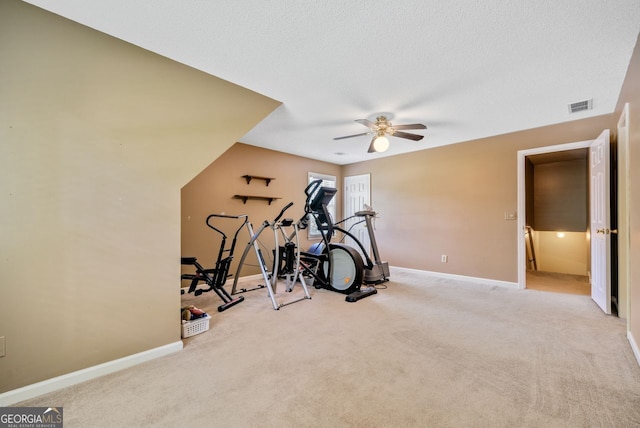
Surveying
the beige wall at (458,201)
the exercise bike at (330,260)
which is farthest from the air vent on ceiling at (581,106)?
the exercise bike at (330,260)

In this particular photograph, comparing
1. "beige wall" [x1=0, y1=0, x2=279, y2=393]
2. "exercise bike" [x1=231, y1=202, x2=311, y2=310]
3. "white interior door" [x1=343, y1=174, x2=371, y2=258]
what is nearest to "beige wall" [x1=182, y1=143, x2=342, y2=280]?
"exercise bike" [x1=231, y1=202, x2=311, y2=310]

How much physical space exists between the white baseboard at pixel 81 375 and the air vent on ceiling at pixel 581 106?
16.0 ft

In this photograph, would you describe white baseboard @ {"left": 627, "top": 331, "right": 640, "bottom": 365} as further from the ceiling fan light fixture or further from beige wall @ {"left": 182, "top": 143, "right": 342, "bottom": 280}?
beige wall @ {"left": 182, "top": 143, "right": 342, "bottom": 280}

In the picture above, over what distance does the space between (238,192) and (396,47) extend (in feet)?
11.2

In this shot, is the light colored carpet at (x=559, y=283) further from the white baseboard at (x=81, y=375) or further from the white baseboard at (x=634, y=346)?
the white baseboard at (x=81, y=375)

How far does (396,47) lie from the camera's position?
6.86ft

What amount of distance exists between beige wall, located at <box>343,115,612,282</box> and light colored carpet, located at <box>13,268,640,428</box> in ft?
5.14

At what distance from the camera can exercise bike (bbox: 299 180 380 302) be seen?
381cm

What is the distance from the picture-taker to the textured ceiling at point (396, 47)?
5.64 ft

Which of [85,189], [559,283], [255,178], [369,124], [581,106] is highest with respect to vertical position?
[581,106]

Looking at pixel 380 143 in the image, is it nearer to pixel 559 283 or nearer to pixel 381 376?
pixel 381 376

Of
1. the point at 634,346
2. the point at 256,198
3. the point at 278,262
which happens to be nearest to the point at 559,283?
the point at 634,346

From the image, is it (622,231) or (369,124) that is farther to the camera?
(369,124)

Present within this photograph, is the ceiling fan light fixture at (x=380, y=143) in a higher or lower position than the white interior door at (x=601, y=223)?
higher
